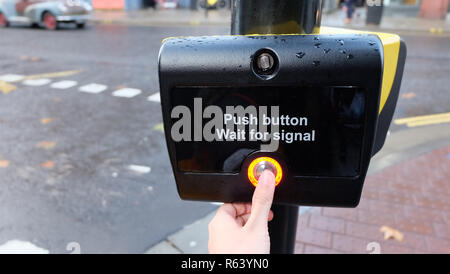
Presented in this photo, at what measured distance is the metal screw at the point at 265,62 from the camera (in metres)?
0.88

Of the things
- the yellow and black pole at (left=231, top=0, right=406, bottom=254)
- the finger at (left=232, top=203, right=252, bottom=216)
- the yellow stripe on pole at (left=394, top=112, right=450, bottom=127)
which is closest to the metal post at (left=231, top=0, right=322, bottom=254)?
the yellow and black pole at (left=231, top=0, right=406, bottom=254)

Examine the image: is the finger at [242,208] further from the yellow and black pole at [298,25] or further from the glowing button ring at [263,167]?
the yellow and black pole at [298,25]

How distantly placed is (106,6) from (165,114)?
21.3m

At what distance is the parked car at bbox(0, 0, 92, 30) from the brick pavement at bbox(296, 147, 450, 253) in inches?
524

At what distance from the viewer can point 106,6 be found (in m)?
20.2

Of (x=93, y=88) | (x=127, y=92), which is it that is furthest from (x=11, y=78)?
(x=127, y=92)

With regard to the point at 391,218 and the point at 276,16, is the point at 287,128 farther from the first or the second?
the point at 391,218

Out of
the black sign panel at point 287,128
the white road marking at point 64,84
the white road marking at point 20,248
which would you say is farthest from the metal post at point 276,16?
the white road marking at point 64,84

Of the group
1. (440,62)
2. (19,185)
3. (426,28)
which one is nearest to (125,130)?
(19,185)

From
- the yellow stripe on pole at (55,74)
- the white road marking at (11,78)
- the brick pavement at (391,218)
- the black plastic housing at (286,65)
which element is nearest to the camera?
the black plastic housing at (286,65)

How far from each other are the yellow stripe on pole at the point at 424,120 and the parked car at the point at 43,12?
493 inches

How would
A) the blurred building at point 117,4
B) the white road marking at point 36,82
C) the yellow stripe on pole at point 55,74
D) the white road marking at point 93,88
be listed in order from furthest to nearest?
the blurred building at point 117,4 < the yellow stripe on pole at point 55,74 < the white road marking at point 36,82 < the white road marking at point 93,88

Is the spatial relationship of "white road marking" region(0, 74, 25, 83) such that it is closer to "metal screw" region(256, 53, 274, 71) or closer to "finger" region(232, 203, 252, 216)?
"finger" region(232, 203, 252, 216)

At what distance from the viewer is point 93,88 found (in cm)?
667
